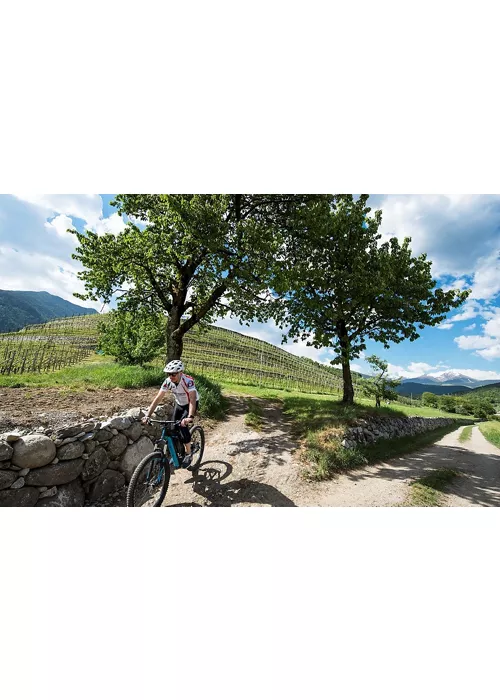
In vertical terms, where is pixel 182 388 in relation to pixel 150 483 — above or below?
above

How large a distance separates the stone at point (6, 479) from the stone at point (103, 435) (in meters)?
1.16

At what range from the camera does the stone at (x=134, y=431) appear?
17.1 feet

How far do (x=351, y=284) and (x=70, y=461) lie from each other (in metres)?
9.84

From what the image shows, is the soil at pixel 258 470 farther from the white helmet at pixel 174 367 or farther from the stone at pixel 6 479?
the white helmet at pixel 174 367

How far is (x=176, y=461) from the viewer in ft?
14.2

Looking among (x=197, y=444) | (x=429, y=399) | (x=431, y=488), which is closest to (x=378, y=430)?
(x=431, y=488)

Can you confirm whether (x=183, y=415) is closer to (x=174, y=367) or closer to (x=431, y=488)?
(x=174, y=367)

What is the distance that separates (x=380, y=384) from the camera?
25.3 metres

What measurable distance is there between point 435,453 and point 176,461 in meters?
7.62

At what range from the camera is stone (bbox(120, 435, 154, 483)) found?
4.98 metres

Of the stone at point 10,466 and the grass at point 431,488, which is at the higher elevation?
the grass at point 431,488

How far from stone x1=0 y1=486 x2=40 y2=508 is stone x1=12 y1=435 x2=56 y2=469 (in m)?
0.33

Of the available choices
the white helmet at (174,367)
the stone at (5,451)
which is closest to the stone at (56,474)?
the stone at (5,451)

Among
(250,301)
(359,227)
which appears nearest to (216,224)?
(250,301)
